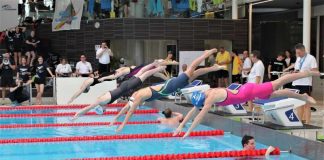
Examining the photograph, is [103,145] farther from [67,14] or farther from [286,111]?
[67,14]

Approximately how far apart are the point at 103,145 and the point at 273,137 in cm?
283

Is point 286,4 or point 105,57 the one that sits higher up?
point 286,4

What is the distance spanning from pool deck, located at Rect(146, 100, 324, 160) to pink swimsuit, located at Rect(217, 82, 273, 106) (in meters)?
0.96

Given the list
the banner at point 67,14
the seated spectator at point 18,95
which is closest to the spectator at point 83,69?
the seated spectator at point 18,95

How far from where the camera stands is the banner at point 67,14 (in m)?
19.7

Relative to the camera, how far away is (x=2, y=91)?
1666 centimetres

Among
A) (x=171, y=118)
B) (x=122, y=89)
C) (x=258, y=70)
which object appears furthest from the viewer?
(x=258, y=70)

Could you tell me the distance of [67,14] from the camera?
19906 mm

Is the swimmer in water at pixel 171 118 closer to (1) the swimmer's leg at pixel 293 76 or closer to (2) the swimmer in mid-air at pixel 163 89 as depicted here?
(2) the swimmer in mid-air at pixel 163 89

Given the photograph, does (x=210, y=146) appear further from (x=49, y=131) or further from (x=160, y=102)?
(x=160, y=102)

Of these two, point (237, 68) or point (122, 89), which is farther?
point (237, 68)

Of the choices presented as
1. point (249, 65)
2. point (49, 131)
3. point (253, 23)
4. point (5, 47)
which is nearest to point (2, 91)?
point (5, 47)

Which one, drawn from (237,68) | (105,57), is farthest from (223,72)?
(105,57)

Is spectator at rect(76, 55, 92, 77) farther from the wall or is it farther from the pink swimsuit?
the pink swimsuit
